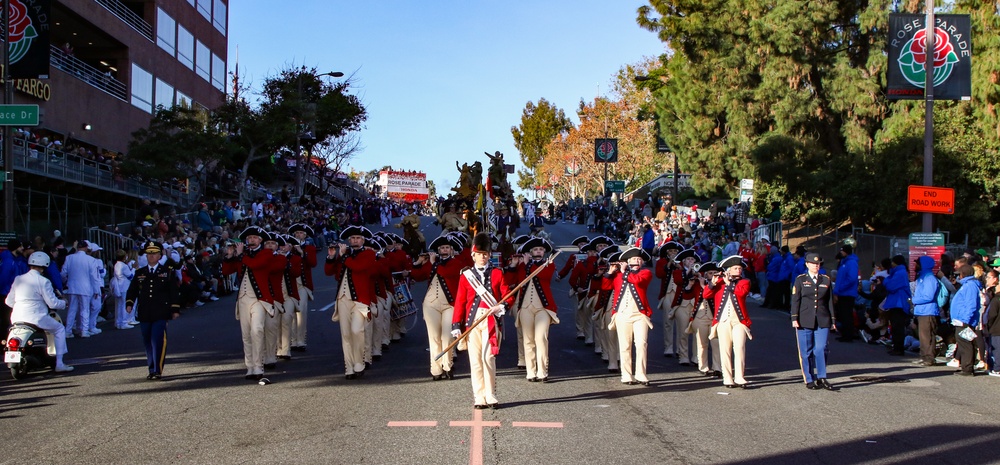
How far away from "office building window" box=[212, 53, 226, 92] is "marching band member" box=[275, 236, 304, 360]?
125ft

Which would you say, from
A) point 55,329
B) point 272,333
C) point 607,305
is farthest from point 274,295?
point 607,305

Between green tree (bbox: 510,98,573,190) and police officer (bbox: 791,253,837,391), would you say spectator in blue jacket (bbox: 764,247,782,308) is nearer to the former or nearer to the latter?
police officer (bbox: 791,253,837,391)

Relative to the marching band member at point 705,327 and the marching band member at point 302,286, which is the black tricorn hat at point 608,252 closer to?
the marching band member at point 705,327

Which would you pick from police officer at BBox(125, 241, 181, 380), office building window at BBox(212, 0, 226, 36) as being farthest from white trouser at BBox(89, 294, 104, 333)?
office building window at BBox(212, 0, 226, 36)

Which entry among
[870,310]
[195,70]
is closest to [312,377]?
[870,310]

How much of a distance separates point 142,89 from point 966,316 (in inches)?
1340

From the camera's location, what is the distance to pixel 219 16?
50.6 metres

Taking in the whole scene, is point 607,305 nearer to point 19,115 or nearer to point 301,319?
point 301,319

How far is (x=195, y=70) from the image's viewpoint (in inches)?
1834

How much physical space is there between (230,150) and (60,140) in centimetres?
527

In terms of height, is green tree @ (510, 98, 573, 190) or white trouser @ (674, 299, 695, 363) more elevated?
green tree @ (510, 98, 573, 190)

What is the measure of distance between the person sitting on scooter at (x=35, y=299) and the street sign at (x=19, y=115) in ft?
16.8

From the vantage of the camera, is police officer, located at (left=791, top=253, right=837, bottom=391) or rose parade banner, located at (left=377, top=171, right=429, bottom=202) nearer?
police officer, located at (left=791, top=253, right=837, bottom=391)

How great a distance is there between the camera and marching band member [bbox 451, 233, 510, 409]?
10.2 m
